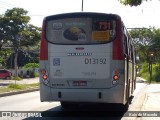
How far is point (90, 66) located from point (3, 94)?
38.1 feet

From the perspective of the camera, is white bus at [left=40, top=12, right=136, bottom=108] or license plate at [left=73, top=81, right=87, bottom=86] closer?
white bus at [left=40, top=12, right=136, bottom=108]

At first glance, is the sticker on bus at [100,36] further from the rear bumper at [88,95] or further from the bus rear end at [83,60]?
the rear bumper at [88,95]

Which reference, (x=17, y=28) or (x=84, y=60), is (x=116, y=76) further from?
(x=17, y=28)

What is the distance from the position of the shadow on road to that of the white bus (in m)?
0.78

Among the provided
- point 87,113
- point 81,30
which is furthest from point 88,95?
point 87,113

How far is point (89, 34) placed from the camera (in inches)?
476

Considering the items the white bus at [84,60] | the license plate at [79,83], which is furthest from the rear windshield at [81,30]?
the license plate at [79,83]

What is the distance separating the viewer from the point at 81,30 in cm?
1218

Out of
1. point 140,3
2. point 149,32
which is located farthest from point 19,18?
point 140,3

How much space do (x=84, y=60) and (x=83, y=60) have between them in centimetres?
3

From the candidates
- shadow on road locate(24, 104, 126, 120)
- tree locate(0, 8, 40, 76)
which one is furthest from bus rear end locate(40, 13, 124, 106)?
tree locate(0, 8, 40, 76)

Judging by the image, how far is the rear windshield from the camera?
12.0 meters

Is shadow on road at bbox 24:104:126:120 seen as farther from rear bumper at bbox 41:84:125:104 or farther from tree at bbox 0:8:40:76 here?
tree at bbox 0:8:40:76

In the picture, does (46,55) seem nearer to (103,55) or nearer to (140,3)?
(103,55)
